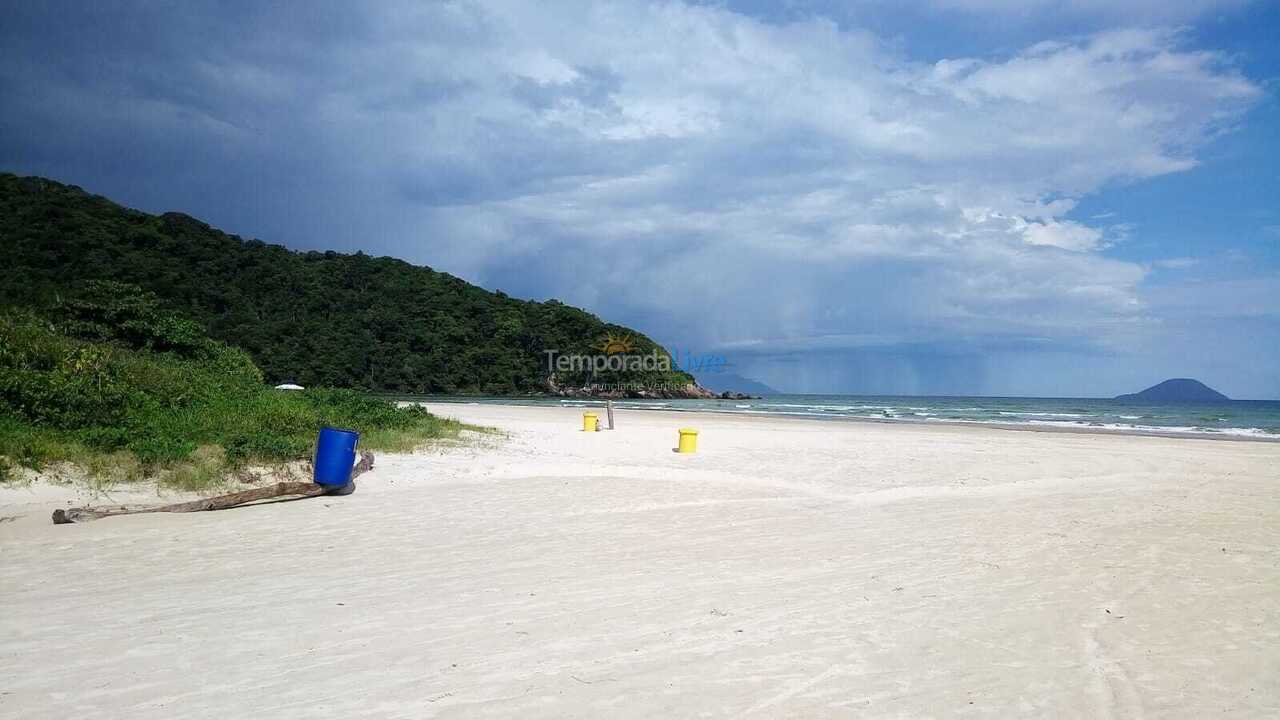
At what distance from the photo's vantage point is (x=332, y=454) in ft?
31.9

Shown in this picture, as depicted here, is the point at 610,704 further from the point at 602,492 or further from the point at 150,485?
the point at 150,485

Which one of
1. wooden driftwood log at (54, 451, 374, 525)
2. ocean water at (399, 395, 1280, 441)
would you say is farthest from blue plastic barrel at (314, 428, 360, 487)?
ocean water at (399, 395, 1280, 441)

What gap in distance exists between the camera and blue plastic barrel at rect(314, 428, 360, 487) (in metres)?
9.71

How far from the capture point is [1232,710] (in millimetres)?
3617

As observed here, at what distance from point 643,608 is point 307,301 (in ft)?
283

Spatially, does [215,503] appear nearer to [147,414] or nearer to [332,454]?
[332,454]

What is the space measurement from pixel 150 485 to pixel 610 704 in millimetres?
8492

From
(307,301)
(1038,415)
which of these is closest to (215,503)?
(1038,415)

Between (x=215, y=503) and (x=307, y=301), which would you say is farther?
(x=307, y=301)

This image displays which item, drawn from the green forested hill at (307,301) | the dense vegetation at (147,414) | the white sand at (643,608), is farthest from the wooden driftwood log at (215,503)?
the green forested hill at (307,301)

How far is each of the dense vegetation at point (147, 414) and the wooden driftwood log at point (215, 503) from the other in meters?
1.19

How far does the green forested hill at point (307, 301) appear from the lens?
53.2 m

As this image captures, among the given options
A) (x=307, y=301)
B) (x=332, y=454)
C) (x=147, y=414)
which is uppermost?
(x=307, y=301)

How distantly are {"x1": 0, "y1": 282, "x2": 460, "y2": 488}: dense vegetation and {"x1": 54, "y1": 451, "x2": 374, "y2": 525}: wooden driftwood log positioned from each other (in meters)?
1.19
